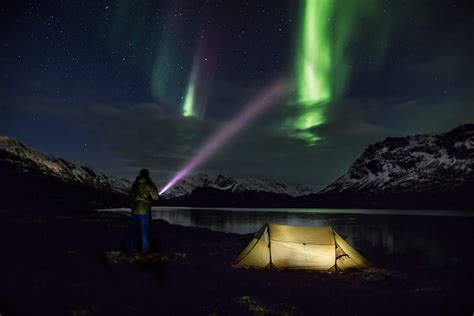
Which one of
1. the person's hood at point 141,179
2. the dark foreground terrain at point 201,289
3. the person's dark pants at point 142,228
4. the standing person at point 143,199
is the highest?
the person's hood at point 141,179

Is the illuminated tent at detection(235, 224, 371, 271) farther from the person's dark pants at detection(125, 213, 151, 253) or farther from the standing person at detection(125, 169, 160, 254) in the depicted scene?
the standing person at detection(125, 169, 160, 254)

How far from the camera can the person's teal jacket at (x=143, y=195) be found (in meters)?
17.3

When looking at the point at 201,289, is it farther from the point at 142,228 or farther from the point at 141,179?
the point at 141,179

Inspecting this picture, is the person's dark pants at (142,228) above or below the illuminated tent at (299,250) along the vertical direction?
above

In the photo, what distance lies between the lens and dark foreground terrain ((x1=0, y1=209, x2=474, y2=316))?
41.9ft

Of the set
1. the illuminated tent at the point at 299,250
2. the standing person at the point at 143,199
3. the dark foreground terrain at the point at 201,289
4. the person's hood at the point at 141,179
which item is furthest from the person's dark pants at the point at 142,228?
the illuminated tent at the point at 299,250

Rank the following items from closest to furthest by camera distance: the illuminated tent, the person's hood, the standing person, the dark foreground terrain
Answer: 1. the dark foreground terrain
2. the standing person
3. the person's hood
4. the illuminated tent

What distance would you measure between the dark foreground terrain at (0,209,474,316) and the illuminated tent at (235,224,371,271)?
68 cm

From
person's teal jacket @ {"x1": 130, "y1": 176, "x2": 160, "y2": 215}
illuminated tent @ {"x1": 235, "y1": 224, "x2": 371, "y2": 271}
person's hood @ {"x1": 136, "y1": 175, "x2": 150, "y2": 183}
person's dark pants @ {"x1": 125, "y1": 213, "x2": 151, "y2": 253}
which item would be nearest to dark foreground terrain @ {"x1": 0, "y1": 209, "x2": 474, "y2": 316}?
illuminated tent @ {"x1": 235, "y1": 224, "x2": 371, "y2": 271}

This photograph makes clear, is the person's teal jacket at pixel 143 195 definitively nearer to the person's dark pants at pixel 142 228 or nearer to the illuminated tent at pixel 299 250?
the person's dark pants at pixel 142 228

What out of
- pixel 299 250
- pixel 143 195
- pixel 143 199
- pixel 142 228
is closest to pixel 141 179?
pixel 143 195

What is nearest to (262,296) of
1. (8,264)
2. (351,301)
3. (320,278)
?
(351,301)

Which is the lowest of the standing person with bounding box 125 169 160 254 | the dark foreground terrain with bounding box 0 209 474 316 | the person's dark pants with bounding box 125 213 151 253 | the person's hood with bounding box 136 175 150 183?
the dark foreground terrain with bounding box 0 209 474 316

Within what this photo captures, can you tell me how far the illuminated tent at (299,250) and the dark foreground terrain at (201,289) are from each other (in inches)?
26.7
